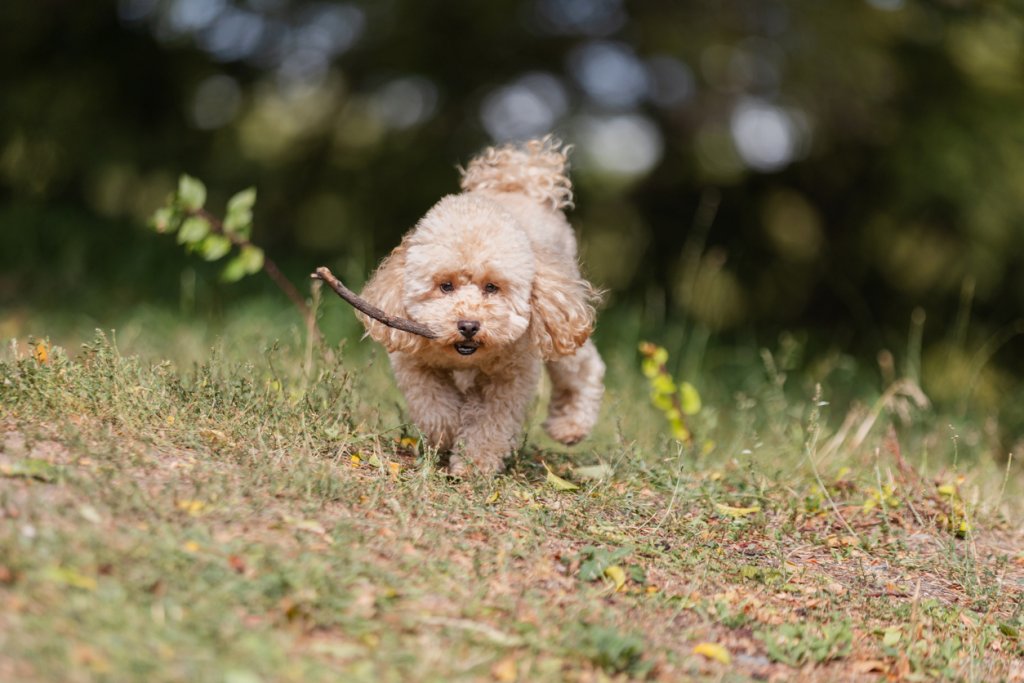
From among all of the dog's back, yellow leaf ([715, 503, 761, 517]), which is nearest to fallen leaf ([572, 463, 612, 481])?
yellow leaf ([715, 503, 761, 517])

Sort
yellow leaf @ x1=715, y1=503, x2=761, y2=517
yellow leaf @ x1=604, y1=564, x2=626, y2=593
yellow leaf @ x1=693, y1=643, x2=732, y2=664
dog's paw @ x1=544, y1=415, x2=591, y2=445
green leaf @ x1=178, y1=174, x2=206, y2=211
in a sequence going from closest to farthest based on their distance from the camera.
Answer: yellow leaf @ x1=693, y1=643, x2=732, y2=664 < yellow leaf @ x1=604, y1=564, x2=626, y2=593 < yellow leaf @ x1=715, y1=503, x2=761, y2=517 < dog's paw @ x1=544, y1=415, x2=591, y2=445 < green leaf @ x1=178, y1=174, x2=206, y2=211

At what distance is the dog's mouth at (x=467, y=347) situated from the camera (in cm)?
379

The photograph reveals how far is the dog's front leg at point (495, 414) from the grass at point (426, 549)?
166 millimetres

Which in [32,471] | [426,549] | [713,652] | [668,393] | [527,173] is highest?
[527,173]

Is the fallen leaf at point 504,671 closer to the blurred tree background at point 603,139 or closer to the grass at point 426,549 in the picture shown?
the grass at point 426,549

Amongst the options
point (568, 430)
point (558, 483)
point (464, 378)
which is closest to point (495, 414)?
point (464, 378)

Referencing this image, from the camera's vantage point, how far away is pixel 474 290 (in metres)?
3.86

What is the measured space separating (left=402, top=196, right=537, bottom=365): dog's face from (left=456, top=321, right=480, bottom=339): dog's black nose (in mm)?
24

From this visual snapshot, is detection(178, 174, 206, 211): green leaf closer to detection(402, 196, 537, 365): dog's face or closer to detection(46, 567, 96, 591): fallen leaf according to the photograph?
detection(402, 196, 537, 365): dog's face

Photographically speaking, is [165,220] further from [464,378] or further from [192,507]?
[192,507]

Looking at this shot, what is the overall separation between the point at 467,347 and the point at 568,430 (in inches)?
43.4

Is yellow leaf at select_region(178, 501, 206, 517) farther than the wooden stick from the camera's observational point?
No

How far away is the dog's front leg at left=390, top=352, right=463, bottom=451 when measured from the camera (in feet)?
13.4

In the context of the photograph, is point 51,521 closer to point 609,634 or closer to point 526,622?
point 526,622
